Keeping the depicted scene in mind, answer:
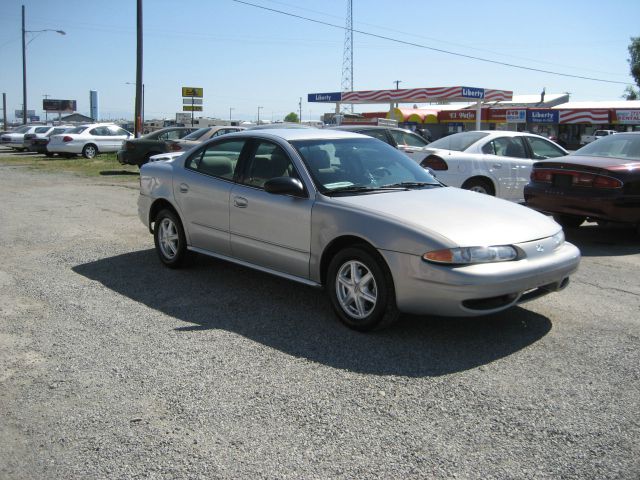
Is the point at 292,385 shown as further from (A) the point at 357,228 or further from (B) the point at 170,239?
(B) the point at 170,239

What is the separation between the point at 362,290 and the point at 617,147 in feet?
20.1

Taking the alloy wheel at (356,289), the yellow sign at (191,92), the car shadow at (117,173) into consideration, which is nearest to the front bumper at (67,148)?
the car shadow at (117,173)

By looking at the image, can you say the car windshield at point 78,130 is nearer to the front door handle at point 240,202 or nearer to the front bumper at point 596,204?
the front bumper at point 596,204

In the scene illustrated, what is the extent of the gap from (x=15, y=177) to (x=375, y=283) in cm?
1632

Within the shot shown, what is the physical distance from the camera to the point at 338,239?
16.9ft

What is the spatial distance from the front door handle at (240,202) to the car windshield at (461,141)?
613cm

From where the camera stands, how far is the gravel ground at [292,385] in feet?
10.6

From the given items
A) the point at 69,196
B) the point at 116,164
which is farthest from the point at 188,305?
the point at 116,164

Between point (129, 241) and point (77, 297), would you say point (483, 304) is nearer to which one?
point (77, 297)

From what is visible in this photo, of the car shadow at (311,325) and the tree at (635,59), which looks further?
the tree at (635,59)

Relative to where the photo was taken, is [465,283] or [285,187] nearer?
[465,283]

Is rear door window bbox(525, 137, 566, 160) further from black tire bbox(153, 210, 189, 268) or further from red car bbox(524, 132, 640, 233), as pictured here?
black tire bbox(153, 210, 189, 268)

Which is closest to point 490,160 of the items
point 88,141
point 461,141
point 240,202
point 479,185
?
point 479,185

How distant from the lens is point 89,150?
86.9 ft
